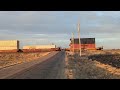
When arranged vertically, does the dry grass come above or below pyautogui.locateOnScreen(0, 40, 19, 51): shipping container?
below

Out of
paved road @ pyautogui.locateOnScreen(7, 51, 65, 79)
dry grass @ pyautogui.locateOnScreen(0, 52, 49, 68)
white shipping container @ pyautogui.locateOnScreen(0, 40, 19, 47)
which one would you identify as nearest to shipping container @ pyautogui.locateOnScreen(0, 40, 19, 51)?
white shipping container @ pyautogui.locateOnScreen(0, 40, 19, 47)

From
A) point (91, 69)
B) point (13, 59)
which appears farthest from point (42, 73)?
point (13, 59)

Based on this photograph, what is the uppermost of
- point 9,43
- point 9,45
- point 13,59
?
point 9,43

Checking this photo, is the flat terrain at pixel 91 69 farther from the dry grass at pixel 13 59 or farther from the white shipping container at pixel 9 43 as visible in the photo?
the white shipping container at pixel 9 43

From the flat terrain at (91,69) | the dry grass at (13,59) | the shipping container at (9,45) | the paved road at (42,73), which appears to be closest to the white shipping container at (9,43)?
the shipping container at (9,45)

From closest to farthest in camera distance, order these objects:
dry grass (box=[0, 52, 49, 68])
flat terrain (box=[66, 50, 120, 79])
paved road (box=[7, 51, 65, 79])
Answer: paved road (box=[7, 51, 65, 79]) → flat terrain (box=[66, 50, 120, 79]) → dry grass (box=[0, 52, 49, 68])

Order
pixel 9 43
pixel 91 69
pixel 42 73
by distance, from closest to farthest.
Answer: pixel 42 73 → pixel 91 69 → pixel 9 43

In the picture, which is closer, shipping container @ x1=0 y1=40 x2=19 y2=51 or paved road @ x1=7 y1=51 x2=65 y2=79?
paved road @ x1=7 y1=51 x2=65 y2=79

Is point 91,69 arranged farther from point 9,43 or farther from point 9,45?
point 9,45

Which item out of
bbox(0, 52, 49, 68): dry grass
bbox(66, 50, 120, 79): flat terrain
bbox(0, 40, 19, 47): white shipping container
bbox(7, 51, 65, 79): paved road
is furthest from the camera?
bbox(0, 40, 19, 47): white shipping container

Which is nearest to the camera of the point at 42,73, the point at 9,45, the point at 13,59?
the point at 42,73

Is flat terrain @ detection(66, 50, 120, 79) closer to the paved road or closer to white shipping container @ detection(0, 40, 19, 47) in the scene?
the paved road
